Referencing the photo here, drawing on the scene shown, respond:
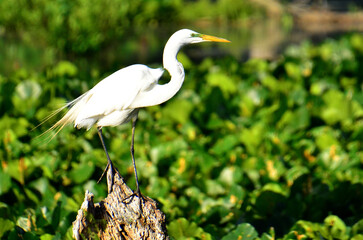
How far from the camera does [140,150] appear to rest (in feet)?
11.3

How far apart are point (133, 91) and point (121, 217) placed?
1.68 feet

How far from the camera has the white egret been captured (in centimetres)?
162

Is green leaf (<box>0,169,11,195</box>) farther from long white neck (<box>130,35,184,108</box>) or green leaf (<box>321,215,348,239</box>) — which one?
green leaf (<box>321,215,348,239</box>)

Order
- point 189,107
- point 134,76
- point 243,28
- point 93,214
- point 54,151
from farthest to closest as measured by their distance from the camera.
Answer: point 243,28 → point 189,107 → point 54,151 → point 93,214 → point 134,76

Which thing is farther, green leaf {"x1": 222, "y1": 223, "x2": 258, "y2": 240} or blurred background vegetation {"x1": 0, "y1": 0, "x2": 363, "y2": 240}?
blurred background vegetation {"x1": 0, "y1": 0, "x2": 363, "y2": 240}

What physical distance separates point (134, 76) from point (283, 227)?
1.31 meters

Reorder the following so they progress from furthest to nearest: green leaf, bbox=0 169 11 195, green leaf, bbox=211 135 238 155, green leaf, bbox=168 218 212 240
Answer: green leaf, bbox=211 135 238 155 < green leaf, bbox=0 169 11 195 < green leaf, bbox=168 218 212 240

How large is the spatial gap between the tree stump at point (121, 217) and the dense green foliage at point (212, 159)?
0.36 metres

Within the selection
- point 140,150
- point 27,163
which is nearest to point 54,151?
point 27,163

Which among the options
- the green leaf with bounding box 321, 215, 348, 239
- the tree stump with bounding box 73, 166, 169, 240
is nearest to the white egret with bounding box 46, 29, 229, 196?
the tree stump with bounding box 73, 166, 169, 240

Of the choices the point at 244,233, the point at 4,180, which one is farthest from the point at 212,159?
the point at 4,180

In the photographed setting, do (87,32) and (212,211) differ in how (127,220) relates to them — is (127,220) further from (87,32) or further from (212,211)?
(87,32)

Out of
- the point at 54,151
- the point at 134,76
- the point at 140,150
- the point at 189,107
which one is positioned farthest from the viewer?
the point at 189,107

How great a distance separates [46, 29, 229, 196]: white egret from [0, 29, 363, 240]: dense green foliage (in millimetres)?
735
